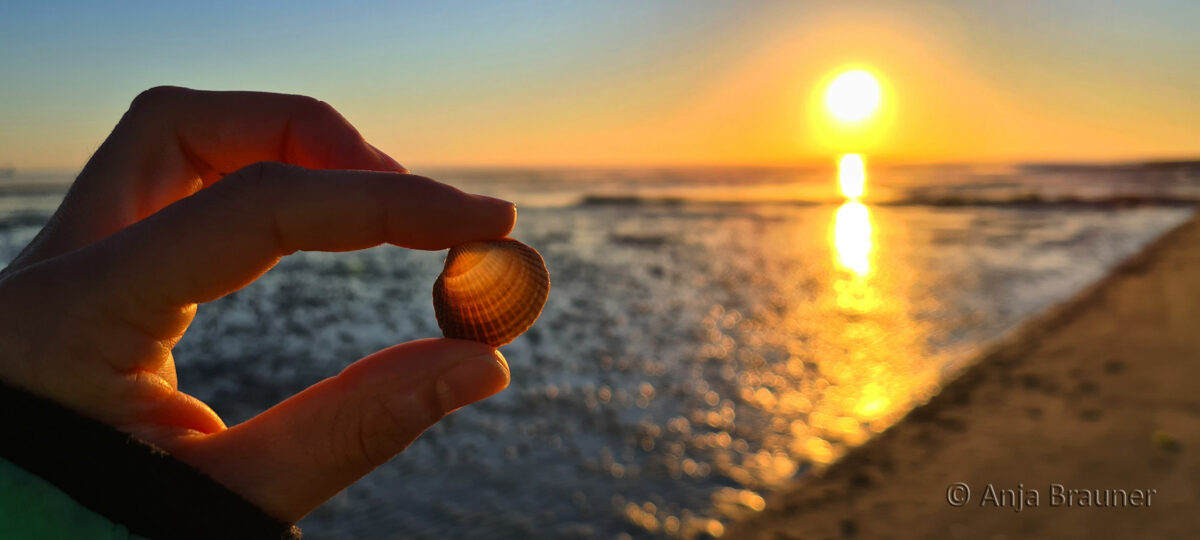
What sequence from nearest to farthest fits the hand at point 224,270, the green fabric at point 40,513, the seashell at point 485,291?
the green fabric at point 40,513
the hand at point 224,270
the seashell at point 485,291

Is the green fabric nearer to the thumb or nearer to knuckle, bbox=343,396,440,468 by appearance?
the thumb

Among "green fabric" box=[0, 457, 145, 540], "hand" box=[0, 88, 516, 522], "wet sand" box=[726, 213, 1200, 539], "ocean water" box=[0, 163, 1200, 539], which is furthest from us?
"ocean water" box=[0, 163, 1200, 539]

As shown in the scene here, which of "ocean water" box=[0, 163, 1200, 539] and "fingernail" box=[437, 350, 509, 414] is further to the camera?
"ocean water" box=[0, 163, 1200, 539]

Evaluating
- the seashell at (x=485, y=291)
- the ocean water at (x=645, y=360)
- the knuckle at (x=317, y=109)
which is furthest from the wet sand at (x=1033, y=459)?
the knuckle at (x=317, y=109)

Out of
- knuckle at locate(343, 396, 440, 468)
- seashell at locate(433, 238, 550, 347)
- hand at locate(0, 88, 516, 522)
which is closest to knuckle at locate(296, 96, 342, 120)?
hand at locate(0, 88, 516, 522)

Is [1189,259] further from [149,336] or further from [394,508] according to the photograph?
[149,336]

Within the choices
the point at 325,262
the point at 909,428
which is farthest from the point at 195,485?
the point at 325,262

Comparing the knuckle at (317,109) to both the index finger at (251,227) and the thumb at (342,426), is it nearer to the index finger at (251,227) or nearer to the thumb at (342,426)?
the index finger at (251,227)
